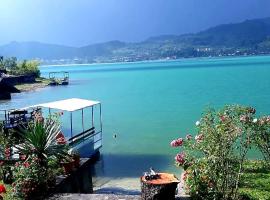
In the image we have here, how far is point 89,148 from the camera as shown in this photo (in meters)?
23.4

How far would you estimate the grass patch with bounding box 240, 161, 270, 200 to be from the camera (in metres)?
11.9

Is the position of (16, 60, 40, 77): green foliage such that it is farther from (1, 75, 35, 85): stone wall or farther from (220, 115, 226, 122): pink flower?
(220, 115, 226, 122): pink flower

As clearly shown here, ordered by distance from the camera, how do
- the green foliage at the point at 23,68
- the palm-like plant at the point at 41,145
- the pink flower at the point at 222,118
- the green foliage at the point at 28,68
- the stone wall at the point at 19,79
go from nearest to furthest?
the pink flower at the point at 222,118, the palm-like plant at the point at 41,145, the stone wall at the point at 19,79, the green foliage at the point at 23,68, the green foliage at the point at 28,68

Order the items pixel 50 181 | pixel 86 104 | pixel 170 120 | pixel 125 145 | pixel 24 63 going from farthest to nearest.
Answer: pixel 24 63
pixel 170 120
pixel 125 145
pixel 86 104
pixel 50 181

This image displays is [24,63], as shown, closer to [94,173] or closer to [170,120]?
[170,120]

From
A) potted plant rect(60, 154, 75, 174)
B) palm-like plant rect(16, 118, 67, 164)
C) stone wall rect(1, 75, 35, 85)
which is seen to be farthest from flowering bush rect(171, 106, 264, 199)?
stone wall rect(1, 75, 35, 85)

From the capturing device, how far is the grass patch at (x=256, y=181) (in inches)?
467

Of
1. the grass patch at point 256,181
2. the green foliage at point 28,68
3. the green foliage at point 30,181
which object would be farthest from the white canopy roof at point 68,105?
the green foliage at point 28,68

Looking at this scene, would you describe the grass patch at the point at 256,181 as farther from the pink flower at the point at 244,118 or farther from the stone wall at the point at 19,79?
the stone wall at the point at 19,79

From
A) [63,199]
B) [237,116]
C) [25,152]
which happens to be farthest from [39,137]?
[237,116]

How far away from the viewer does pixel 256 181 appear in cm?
1373

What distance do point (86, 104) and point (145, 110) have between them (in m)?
35.8

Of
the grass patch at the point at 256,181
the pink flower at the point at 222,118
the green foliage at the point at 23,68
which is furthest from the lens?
the green foliage at the point at 23,68

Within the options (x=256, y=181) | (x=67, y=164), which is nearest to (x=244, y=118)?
(x=256, y=181)
